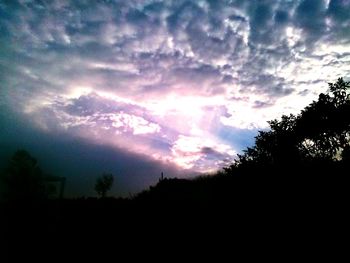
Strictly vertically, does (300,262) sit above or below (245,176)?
below

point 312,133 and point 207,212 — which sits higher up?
point 312,133

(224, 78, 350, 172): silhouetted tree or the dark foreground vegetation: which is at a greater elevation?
(224, 78, 350, 172): silhouetted tree

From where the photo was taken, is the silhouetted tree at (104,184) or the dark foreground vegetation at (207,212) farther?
the silhouetted tree at (104,184)

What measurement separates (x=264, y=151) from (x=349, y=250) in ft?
112

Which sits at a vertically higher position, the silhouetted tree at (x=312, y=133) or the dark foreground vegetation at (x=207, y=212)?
the silhouetted tree at (x=312, y=133)

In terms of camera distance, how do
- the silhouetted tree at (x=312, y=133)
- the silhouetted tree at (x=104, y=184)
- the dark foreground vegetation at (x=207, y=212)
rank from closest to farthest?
the dark foreground vegetation at (x=207, y=212) → the silhouetted tree at (x=312, y=133) → the silhouetted tree at (x=104, y=184)

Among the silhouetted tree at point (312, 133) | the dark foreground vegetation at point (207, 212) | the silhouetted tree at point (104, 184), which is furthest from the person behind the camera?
the silhouetted tree at point (104, 184)

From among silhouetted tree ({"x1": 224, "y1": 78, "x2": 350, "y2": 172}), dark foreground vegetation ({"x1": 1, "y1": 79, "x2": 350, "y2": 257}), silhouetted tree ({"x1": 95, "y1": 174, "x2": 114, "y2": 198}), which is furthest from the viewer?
silhouetted tree ({"x1": 95, "y1": 174, "x2": 114, "y2": 198})

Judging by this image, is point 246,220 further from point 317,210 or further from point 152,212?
point 152,212

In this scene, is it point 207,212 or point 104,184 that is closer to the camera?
point 207,212

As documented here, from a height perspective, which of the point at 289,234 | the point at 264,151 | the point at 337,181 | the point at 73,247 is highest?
the point at 264,151

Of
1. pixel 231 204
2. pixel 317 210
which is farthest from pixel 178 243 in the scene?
pixel 317 210

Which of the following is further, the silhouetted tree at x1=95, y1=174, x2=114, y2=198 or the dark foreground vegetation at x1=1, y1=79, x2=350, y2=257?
the silhouetted tree at x1=95, y1=174, x2=114, y2=198

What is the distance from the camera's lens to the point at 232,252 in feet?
42.9
